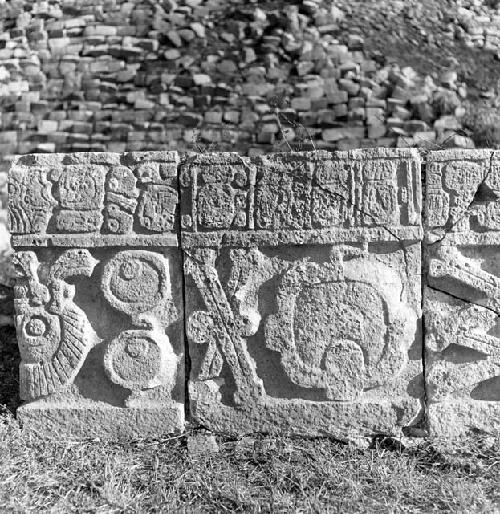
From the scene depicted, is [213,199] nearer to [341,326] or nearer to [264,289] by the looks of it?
[264,289]

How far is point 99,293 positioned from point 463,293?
1.67 m

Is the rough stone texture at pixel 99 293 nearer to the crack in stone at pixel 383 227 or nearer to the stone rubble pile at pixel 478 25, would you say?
the crack in stone at pixel 383 227

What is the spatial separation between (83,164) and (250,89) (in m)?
5.39

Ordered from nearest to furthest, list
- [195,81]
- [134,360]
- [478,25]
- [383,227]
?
[383,227], [134,360], [195,81], [478,25]

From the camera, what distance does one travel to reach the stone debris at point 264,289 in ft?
10.2

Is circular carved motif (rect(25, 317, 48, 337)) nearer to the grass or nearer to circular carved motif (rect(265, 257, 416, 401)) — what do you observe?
the grass

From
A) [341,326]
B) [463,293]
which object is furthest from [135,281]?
[463,293]

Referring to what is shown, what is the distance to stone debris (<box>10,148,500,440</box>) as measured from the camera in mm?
3115

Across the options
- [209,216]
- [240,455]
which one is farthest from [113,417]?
[209,216]

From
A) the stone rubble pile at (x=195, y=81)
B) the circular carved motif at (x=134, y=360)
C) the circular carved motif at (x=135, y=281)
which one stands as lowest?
the circular carved motif at (x=134, y=360)

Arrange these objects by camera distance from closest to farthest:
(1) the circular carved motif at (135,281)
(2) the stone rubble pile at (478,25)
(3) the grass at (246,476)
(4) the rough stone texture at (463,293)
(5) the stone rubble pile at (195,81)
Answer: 1. (3) the grass at (246,476)
2. (4) the rough stone texture at (463,293)
3. (1) the circular carved motif at (135,281)
4. (5) the stone rubble pile at (195,81)
5. (2) the stone rubble pile at (478,25)

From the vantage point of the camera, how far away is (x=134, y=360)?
127 inches

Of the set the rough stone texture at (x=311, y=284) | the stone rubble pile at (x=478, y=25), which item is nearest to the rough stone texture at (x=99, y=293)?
the rough stone texture at (x=311, y=284)

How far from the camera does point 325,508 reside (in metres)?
2.70
